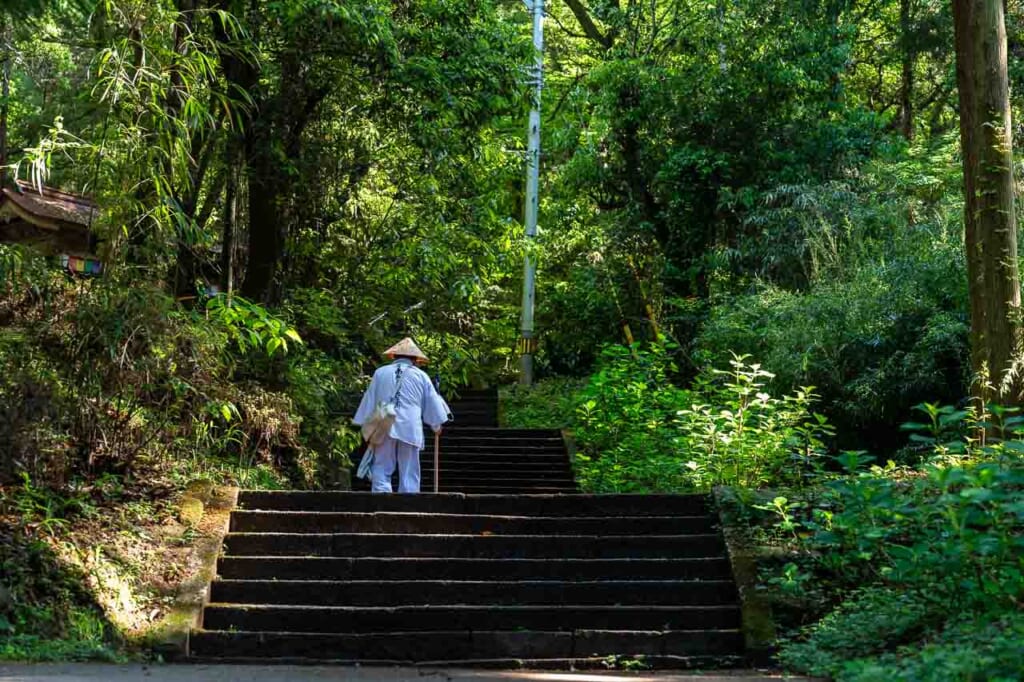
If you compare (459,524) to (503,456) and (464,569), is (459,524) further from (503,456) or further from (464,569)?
(503,456)

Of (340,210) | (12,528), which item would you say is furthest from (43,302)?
(340,210)

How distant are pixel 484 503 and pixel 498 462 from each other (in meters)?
9.34

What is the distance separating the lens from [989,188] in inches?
407

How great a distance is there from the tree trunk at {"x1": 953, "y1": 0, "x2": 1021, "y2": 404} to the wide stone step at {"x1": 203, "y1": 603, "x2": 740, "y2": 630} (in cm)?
362

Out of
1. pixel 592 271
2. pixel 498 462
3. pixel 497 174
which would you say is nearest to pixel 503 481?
pixel 498 462

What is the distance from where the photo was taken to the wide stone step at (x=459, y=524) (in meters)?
10.4

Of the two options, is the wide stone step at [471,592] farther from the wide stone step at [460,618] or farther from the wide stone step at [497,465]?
the wide stone step at [497,465]

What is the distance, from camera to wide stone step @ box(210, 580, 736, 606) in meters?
9.22

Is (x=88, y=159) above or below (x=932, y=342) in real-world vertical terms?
above

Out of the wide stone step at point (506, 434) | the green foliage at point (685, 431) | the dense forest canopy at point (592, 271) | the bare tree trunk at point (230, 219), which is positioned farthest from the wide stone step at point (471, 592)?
the wide stone step at point (506, 434)

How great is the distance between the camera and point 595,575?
966cm

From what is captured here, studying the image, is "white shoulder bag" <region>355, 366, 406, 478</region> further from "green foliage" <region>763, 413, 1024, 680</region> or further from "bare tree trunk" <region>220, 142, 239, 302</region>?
"green foliage" <region>763, 413, 1024, 680</region>

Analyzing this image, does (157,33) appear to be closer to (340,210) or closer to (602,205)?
(340,210)

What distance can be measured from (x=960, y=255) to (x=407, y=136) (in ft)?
23.4
